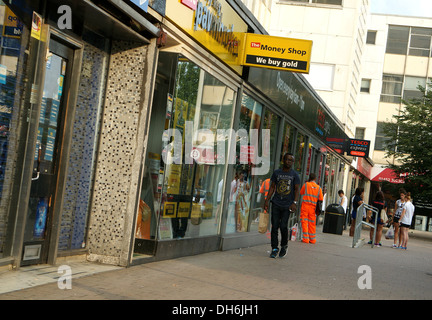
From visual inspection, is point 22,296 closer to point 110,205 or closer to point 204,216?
point 110,205

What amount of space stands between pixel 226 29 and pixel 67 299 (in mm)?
6202

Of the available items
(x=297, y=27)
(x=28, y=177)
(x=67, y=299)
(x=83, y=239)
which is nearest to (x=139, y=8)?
(x=28, y=177)

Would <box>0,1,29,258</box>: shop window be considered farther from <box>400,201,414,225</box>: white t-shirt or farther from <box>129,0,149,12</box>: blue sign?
<box>400,201,414,225</box>: white t-shirt

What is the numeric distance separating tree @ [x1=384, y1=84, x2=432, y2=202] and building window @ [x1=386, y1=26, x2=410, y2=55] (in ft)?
58.3

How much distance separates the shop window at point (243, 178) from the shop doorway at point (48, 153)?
5138 mm

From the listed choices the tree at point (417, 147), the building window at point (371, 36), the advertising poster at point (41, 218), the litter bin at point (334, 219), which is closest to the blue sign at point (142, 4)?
the advertising poster at point (41, 218)

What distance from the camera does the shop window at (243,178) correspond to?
11828mm

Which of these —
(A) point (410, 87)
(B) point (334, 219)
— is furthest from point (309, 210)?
(A) point (410, 87)

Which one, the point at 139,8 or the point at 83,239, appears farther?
the point at 83,239

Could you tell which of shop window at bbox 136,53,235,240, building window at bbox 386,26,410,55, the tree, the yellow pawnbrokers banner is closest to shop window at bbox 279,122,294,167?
shop window at bbox 136,53,235,240

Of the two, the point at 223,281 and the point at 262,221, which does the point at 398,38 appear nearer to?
the point at 262,221

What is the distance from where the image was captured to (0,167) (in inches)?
233

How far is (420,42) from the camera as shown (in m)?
50.0

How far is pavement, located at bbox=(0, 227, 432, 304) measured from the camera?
5.70 m
